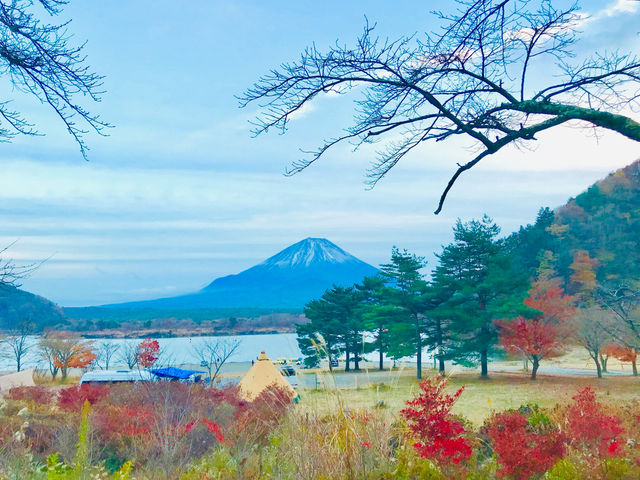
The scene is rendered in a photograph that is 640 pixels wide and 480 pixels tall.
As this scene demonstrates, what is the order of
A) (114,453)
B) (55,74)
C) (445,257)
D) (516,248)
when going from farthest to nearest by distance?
1. (516,248)
2. (445,257)
3. (114,453)
4. (55,74)

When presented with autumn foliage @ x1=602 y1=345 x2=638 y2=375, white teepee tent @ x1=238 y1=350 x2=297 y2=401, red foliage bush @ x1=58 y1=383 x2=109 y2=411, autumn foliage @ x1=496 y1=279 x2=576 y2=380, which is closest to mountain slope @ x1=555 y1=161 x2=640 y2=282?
autumn foliage @ x1=496 y1=279 x2=576 y2=380

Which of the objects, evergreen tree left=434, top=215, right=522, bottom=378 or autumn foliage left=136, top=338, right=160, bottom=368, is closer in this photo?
autumn foliage left=136, top=338, right=160, bottom=368

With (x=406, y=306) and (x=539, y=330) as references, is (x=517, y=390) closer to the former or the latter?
(x=539, y=330)

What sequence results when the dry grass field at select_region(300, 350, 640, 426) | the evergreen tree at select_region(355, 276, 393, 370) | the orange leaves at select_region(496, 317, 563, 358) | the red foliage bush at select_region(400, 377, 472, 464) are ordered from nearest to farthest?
the red foliage bush at select_region(400, 377, 472, 464) < the dry grass field at select_region(300, 350, 640, 426) < the orange leaves at select_region(496, 317, 563, 358) < the evergreen tree at select_region(355, 276, 393, 370)

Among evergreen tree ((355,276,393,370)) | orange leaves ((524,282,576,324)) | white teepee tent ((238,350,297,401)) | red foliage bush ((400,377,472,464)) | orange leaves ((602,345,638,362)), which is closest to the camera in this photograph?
red foliage bush ((400,377,472,464))

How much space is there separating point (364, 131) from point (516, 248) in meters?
43.3

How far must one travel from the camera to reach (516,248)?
148 feet

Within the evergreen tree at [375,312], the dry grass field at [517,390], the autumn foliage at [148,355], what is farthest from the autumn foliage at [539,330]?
the autumn foliage at [148,355]

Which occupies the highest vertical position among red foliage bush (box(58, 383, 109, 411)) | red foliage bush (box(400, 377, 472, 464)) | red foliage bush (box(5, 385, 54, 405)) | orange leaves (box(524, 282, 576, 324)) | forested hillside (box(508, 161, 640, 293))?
forested hillside (box(508, 161, 640, 293))

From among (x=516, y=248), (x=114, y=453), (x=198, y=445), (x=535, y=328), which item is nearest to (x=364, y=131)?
(x=198, y=445)

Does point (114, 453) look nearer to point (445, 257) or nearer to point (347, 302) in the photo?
point (445, 257)

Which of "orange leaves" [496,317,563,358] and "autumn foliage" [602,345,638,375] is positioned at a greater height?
"orange leaves" [496,317,563,358]

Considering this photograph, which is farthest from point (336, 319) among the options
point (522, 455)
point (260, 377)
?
point (522, 455)

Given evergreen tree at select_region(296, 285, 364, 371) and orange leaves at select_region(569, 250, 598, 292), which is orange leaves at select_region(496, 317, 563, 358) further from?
orange leaves at select_region(569, 250, 598, 292)
